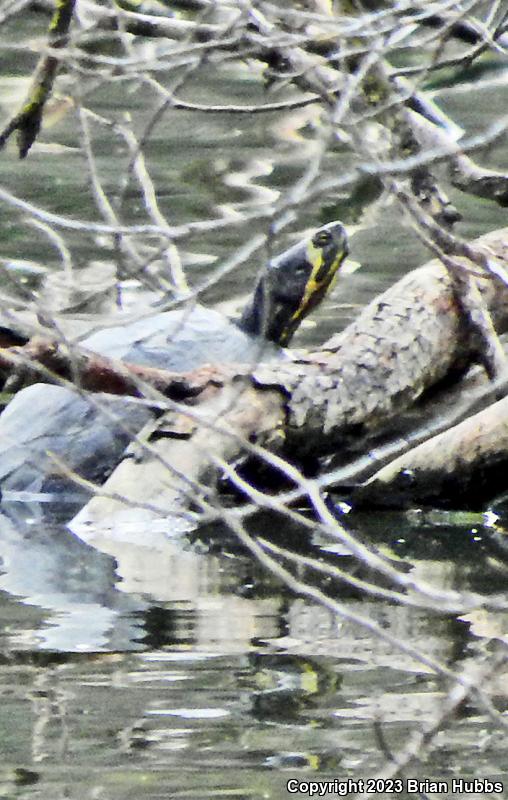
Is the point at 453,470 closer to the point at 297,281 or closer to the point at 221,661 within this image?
the point at 297,281

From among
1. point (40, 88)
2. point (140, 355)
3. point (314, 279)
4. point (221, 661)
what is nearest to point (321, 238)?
point (314, 279)

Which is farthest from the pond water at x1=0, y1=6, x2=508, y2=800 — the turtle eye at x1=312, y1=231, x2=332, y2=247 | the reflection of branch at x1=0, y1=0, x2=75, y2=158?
the reflection of branch at x1=0, y1=0, x2=75, y2=158

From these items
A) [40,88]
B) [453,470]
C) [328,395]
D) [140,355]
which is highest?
[40,88]

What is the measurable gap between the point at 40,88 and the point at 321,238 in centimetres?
206

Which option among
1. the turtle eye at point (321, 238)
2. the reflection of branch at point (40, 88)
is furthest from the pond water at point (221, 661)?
the reflection of branch at point (40, 88)

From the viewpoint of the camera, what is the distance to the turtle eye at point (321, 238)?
17.3 feet

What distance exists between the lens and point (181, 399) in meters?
4.42

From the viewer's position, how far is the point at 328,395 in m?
4.54

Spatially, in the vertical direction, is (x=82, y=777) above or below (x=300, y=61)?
below

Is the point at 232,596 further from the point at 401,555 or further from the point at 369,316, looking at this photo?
the point at 369,316

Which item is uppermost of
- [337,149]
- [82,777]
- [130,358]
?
[82,777]

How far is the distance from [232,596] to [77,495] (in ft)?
5.09

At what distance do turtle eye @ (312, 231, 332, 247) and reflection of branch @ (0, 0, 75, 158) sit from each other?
77.5 inches

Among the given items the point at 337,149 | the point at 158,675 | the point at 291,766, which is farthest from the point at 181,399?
the point at 337,149
